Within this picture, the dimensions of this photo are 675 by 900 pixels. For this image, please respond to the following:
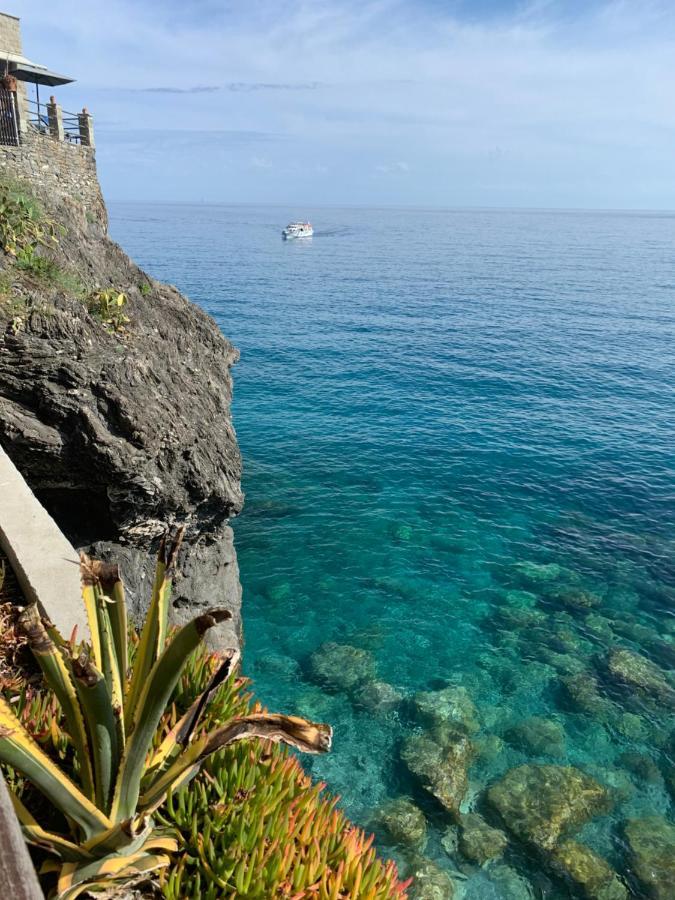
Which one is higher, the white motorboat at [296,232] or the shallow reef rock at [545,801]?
the white motorboat at [296,232]

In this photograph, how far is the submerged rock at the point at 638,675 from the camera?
15859 millimetres

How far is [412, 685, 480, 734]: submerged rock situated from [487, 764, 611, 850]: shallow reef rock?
1.56m

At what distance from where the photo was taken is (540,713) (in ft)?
50.5

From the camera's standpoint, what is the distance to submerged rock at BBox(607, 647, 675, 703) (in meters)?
15.9

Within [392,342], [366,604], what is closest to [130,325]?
[366,604]

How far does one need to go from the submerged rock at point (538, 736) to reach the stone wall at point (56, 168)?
761 inches

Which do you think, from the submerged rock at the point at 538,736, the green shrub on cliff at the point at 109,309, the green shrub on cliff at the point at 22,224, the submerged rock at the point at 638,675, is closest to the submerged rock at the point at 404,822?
the submerged rock at the point at 538,736

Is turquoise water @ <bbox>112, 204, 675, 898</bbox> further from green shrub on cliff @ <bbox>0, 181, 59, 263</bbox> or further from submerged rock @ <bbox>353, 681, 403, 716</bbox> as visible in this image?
green shrub on cliff @ <bbox>0, 181, 59, 263</bbox>

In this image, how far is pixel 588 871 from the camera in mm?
11523

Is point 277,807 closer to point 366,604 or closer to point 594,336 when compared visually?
point 366,604

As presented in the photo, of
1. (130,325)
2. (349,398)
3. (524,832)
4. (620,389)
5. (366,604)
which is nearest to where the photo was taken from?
(524,832)

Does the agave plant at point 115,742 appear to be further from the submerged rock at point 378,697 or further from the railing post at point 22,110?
the railing post at point 22,110

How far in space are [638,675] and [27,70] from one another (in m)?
28.5

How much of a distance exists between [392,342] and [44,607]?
4279cm
